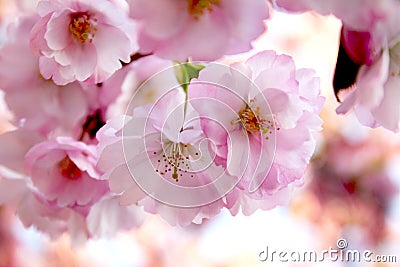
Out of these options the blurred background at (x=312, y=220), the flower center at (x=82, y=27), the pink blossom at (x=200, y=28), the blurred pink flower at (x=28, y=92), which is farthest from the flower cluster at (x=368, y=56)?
the blurred background at (x=312, y=220)

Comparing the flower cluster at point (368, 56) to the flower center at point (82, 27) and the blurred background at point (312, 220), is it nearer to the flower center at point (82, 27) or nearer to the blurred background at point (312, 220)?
the flower center at point (82, 27)

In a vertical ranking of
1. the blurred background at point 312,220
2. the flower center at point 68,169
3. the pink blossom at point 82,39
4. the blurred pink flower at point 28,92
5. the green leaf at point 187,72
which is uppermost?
the pink blossom at point 82,39

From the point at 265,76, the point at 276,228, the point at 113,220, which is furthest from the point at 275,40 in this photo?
the point at 265,76

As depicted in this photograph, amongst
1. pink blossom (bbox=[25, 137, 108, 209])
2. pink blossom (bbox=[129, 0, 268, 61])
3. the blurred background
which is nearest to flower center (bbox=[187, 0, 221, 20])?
pink blossom (bbox=[129, 0, 268, 61])

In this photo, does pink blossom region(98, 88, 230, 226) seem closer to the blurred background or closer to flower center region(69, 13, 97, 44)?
flower center region(69, 13, 97, 44)

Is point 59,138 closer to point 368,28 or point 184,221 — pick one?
point 184,221

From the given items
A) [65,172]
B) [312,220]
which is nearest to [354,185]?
[312,220]
